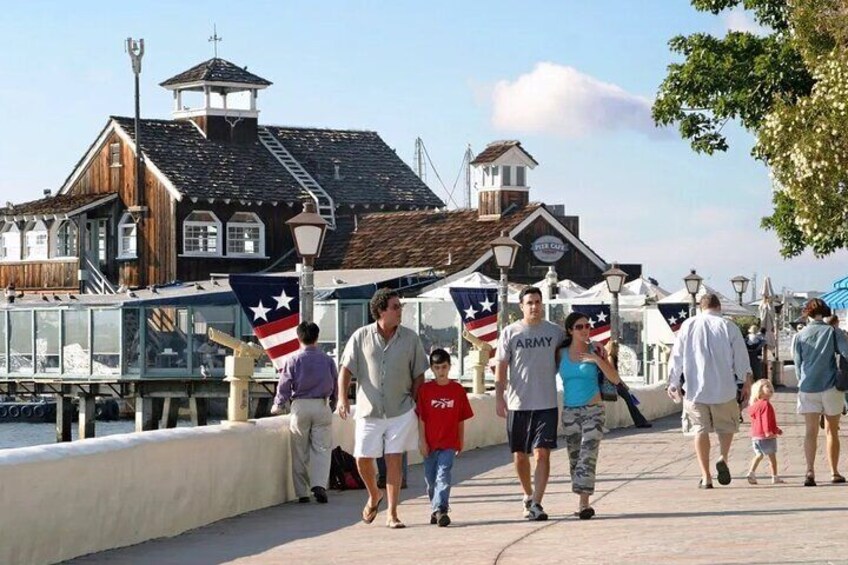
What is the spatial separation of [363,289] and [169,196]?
14.7 m

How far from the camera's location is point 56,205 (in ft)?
223

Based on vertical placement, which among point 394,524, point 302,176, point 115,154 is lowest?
point 394,524

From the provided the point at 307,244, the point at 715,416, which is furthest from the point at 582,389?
the point at 307,244

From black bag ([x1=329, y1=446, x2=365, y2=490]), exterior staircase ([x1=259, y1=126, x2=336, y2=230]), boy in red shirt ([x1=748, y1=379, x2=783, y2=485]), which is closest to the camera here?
boy in red shirt ([x1=748, y1=379, x2=783, y2=485])

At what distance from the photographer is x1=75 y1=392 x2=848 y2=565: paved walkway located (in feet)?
40.2

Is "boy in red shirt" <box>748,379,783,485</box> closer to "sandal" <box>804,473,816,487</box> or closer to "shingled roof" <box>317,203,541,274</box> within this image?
"sandal" <box>804,473,816,487</box>

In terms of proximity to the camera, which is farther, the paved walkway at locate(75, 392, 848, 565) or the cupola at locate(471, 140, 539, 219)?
the cupola at locate(471, 140, 539, 219)

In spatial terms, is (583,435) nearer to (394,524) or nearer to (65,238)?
(394,524)

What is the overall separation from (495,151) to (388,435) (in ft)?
170

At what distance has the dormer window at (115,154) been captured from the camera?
67.7m

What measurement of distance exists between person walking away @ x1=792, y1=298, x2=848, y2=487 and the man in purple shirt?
4.26 meters

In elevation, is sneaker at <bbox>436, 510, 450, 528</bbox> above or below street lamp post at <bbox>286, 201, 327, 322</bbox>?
below

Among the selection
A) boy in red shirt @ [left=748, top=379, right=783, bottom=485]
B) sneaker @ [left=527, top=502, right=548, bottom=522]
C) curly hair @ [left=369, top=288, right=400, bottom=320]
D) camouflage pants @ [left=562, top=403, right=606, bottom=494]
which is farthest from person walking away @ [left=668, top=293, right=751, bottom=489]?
curly hair @ [left=369, top=288, right=400, bottom=320]

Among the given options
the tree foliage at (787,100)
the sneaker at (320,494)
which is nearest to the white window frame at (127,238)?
the tree foliage at (787,100)
